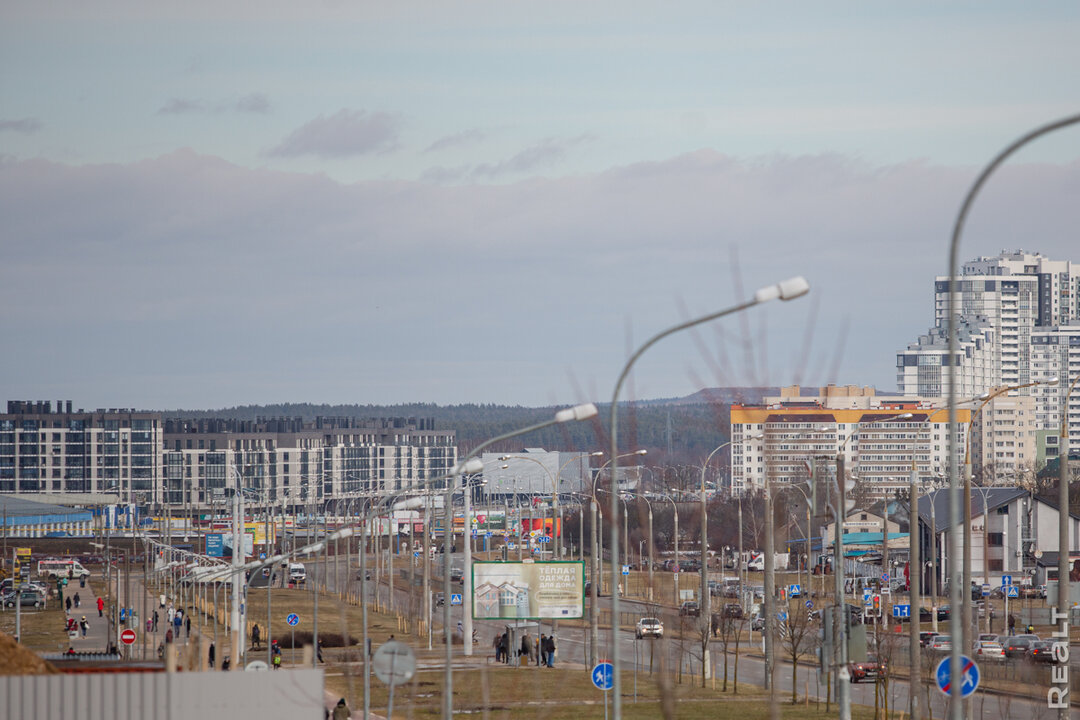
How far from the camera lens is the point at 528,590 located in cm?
4900

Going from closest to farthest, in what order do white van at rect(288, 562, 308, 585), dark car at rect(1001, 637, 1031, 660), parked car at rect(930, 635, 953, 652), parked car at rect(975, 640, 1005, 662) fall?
parked car at rect(975, 640, 1005, 662) → parked car at rect(930, 635, 953, 652) → dark car at rect(1001, 637, 1031, 660) → white van at rect(288, 562, 308, 585)

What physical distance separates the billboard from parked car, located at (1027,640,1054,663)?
766 inches

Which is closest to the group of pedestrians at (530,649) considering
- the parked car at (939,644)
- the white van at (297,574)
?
the parked car at (939,644)

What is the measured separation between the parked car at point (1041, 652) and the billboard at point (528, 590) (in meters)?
19.5

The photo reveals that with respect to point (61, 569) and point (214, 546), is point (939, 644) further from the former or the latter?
point (61, 569)

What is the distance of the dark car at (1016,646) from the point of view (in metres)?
59.8

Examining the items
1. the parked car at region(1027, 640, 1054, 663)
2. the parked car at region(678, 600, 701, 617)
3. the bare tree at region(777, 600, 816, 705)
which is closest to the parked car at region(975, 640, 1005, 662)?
the parked car at region(1027, 640, 1054, 663)

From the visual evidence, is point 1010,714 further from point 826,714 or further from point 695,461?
point 695,461

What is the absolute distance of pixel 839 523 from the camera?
30078mm

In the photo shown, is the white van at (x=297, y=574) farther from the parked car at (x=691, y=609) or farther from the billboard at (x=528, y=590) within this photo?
the billboard at (x=528, y=590)

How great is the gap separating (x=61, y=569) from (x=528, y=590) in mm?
85892

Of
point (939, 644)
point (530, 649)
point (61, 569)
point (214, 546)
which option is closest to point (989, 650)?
point (939, 644)

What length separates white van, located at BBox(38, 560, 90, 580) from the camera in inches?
4673

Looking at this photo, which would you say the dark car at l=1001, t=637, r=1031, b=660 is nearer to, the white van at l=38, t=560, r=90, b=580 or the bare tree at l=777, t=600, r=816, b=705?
the bare tree at l=777, t=600, r=816, b=705
